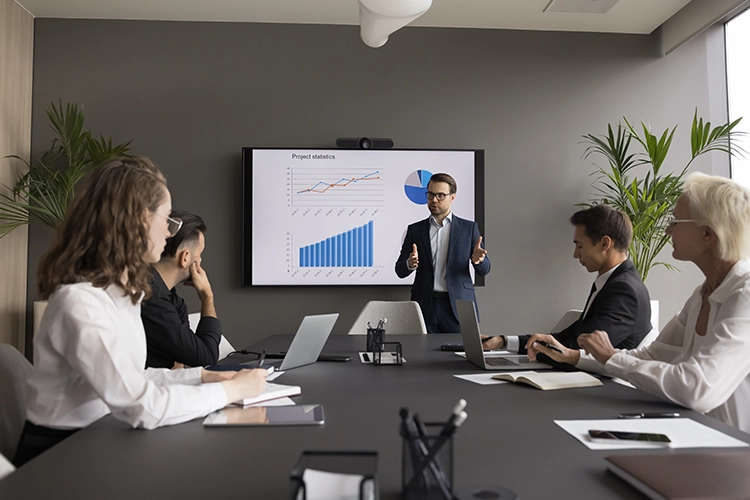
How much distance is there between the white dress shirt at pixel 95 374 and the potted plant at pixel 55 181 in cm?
326

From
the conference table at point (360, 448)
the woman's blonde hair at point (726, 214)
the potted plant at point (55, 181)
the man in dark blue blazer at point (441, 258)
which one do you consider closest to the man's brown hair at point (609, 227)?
the woman's blonde hair at point (726, 214)


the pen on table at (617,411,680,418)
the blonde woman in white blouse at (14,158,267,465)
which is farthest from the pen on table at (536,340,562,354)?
the blonde woman in white blouse at (14,158,267,465)

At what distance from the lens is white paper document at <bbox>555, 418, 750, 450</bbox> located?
1.19 metres

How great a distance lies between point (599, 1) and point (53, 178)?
4.30 m

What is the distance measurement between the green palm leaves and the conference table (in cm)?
294

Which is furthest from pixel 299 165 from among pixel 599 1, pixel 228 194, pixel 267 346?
pixel 599 1

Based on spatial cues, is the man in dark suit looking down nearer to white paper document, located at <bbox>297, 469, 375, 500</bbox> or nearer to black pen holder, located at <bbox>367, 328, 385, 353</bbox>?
black pen holder, located at <bbox>367, 328, 385, 353</bbox>

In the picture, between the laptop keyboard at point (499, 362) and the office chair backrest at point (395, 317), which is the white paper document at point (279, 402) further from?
the office chair backrest at point (395, 317)

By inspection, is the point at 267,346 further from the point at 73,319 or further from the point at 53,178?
the point at 53,178

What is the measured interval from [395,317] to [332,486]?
3.10 metres

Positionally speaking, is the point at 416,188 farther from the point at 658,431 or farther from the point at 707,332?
the point at 658,431

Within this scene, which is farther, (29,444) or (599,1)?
(599,1)

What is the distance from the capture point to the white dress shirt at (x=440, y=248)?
4.37 meters

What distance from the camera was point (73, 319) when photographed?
4.21 feet
